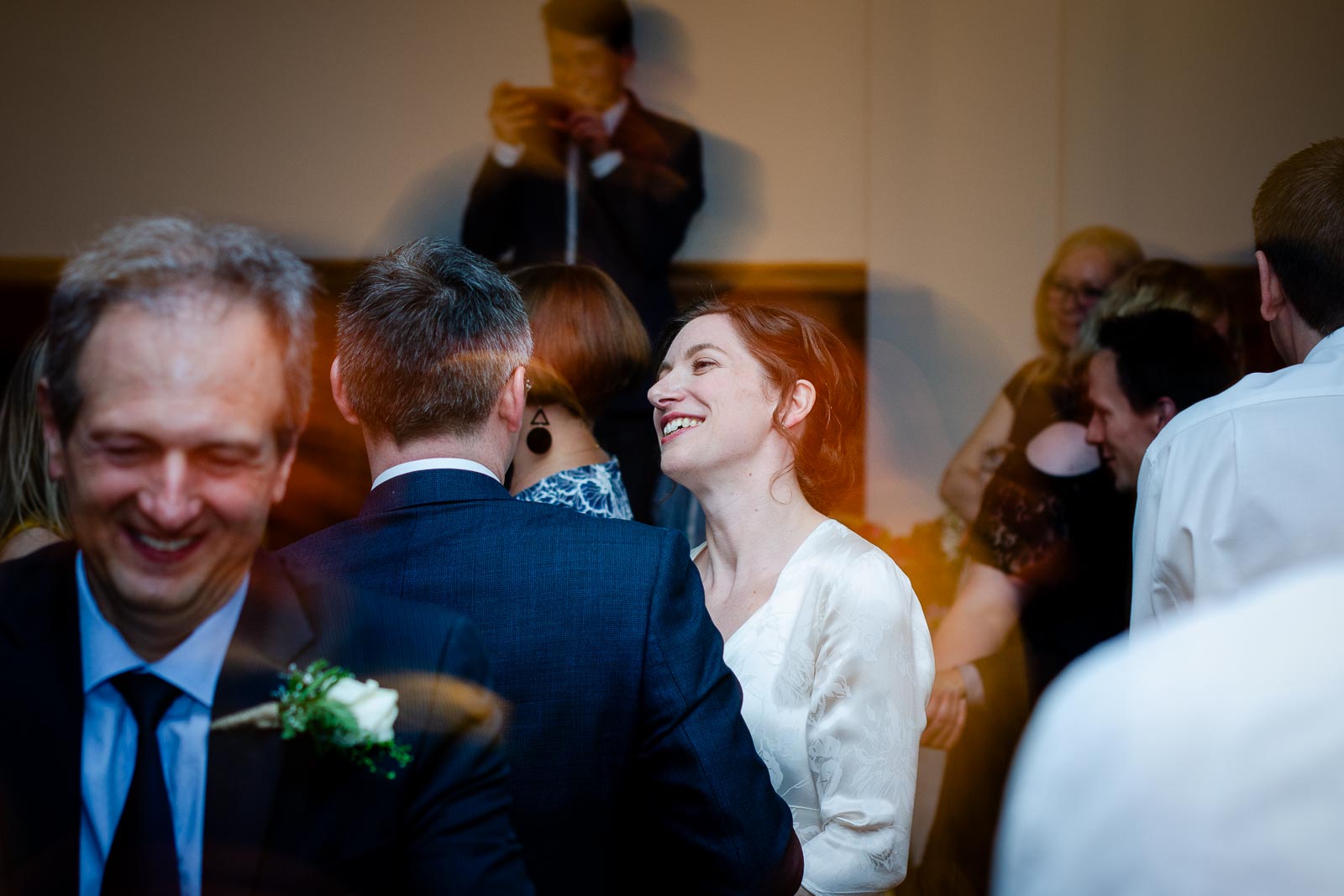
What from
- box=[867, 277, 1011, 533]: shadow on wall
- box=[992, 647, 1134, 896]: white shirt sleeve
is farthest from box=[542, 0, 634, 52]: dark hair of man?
box=[992, 647, 1134, 896]: white shirt sleeve

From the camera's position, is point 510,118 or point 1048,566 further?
point 510,118

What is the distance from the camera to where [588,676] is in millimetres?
1680

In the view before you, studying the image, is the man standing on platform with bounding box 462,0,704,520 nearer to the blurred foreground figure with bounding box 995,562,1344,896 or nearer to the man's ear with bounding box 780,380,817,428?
the man's ear with bounding box 780,380,817,428

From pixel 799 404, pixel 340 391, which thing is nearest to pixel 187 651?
pixel 340 391

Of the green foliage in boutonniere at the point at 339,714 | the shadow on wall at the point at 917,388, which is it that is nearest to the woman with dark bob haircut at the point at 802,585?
the green foliage in boutonniere at the point at 339,714

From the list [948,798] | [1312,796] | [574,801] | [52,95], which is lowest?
[948,798]

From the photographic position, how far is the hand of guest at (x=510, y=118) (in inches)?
195

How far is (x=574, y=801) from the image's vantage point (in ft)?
5.56

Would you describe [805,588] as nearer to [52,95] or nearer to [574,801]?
[574,801]

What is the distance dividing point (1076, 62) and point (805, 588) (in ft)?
12.3

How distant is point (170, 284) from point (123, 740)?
48 centimetres

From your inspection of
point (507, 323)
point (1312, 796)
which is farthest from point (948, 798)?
point (1312, 796)

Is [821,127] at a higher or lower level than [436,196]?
higher

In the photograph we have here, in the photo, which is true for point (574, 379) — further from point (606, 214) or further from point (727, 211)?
point (727, 211)
